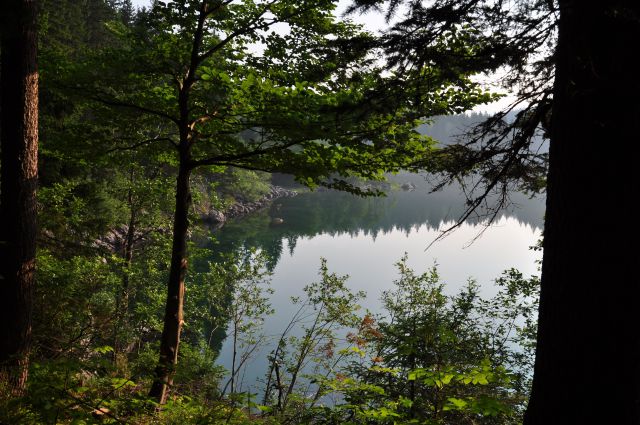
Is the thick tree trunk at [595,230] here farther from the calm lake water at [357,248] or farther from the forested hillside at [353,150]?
the calm lake water at [357,248]

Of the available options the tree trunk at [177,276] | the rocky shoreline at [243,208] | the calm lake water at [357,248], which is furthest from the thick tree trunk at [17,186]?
the rocky shoreline at [243,208]

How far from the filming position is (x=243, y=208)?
48.6 meters

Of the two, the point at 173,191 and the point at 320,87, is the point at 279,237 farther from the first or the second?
the point at 320,87

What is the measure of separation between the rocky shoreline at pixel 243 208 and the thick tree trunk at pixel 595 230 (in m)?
38.1

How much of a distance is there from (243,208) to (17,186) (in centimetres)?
4515

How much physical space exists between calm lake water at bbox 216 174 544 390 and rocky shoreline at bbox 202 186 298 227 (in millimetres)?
1391

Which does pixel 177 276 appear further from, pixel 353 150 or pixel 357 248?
pixel 357 248

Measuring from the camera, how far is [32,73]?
393 centimetres

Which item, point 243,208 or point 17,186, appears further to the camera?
point 243,208

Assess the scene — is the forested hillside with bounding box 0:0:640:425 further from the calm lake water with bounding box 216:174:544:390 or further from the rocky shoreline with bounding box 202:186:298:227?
the rocky shoreline with bounding box 202:186:298:227

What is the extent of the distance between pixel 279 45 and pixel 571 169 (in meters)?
5.07

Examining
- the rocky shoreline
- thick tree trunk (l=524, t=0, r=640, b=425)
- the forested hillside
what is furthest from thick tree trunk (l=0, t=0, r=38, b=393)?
the rocky shoreline

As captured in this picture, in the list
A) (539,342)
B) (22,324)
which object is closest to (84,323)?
(22,324)

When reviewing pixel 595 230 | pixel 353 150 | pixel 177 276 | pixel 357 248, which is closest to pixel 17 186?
pixel 177 276
